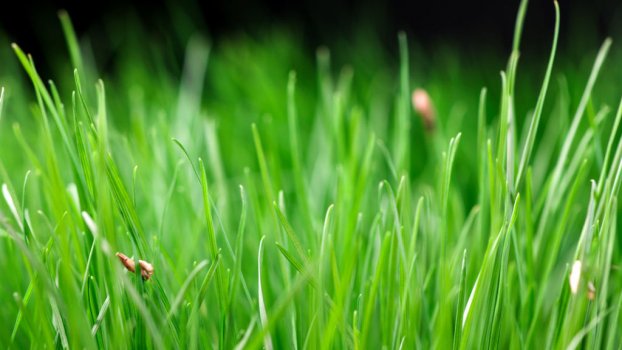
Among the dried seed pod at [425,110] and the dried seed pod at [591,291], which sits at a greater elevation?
the dried seed pod at [425,110]

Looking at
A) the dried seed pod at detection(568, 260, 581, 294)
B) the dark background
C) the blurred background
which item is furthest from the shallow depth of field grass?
the dark background

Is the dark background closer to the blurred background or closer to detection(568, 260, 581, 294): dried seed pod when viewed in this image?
the blurred background

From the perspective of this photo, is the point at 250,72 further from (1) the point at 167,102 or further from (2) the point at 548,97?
(2) the point at 548,97

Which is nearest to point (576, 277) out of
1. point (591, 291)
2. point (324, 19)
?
point (591, 291)

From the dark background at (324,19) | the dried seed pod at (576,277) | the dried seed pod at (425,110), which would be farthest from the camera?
the dark background at (324,19)

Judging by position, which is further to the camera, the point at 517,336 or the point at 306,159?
the point at 306,159

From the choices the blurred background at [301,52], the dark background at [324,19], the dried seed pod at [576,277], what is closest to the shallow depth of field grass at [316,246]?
the dried seed pod at [576,277]

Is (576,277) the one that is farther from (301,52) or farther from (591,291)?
(301,52)

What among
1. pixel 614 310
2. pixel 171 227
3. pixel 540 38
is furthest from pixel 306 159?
pixel 540 38

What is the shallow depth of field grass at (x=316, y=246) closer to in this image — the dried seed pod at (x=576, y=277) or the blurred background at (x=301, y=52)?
the dried seed pod at (x=576, y=277)
